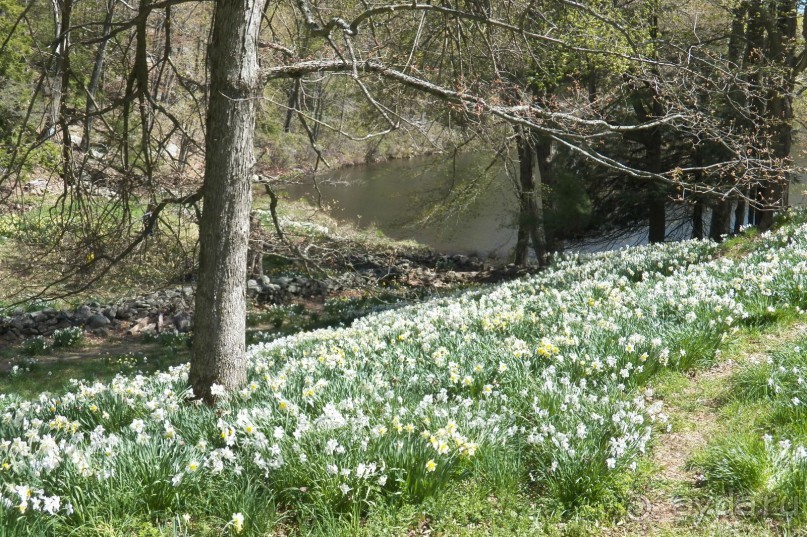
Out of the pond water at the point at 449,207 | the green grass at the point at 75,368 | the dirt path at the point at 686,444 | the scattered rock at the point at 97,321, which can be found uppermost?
the pond water at the point at 449,207

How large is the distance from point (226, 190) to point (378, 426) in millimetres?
1879

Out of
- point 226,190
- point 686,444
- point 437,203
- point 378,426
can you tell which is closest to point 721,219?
point 437,203

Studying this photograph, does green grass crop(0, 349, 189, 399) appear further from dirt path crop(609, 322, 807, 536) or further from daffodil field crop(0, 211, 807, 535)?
dirt path crop(609, 322, 807, 536)

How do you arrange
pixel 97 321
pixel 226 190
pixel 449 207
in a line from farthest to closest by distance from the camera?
pixel 449 207
pixel 97 321
pixel 226 190

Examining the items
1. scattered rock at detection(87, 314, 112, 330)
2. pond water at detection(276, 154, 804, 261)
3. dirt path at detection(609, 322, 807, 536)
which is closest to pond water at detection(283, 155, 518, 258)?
pond water at detection(276, 154, 804, 261)

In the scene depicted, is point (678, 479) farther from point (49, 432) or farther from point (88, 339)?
point (88, 339)

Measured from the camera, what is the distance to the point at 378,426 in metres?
3.39

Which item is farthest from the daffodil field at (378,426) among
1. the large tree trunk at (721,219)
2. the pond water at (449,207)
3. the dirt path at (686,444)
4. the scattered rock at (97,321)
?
the large tree trunk at (721,219)

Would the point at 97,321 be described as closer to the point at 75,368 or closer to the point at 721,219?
the point at 75,368

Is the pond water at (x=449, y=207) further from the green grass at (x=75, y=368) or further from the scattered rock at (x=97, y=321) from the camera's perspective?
the scattered rock at (x=97, y=321)

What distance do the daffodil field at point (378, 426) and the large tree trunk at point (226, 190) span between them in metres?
0.35

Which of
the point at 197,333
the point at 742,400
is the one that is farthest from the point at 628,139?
the point at 197,333

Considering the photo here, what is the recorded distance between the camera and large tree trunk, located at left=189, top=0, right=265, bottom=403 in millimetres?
4258

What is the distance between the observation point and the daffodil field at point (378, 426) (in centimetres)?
306
